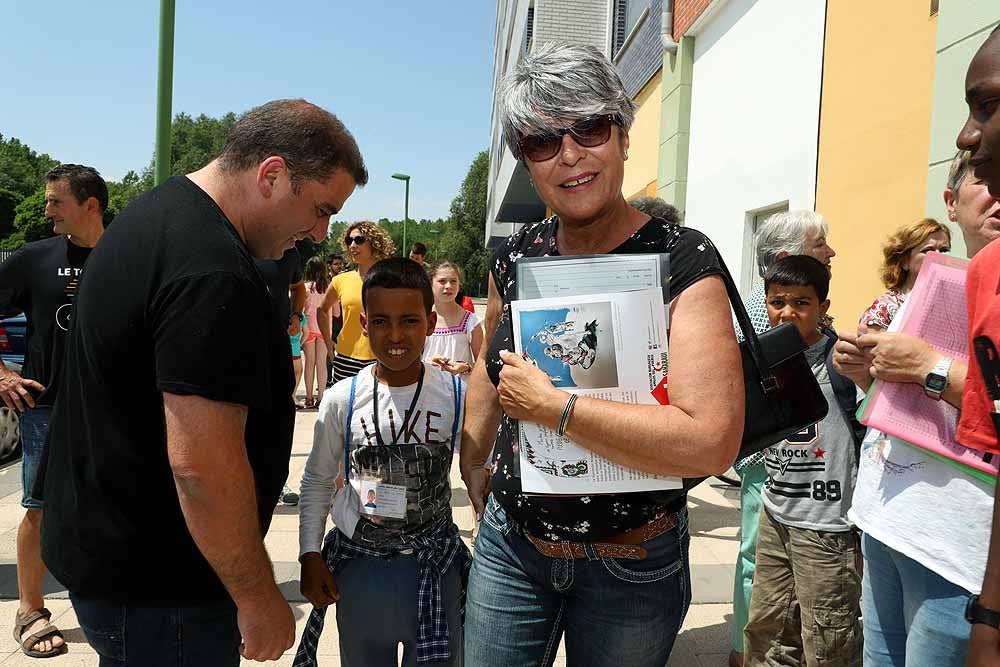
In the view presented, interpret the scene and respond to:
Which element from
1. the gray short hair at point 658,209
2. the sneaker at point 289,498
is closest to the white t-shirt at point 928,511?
the gray short hair at point 658,209

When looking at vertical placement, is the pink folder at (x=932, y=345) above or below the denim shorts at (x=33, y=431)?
above

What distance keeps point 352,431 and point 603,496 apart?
1078 mm

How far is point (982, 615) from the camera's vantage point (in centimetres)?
129

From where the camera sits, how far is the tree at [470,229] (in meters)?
65.5

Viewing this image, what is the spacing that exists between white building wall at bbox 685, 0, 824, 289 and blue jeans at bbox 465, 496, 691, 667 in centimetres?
546

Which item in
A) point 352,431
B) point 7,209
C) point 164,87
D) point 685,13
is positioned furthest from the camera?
point 7,209

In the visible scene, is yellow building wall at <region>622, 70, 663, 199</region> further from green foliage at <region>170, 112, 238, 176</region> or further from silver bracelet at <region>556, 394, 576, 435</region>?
green foliage at <region>170, 112, 238, 176</region>

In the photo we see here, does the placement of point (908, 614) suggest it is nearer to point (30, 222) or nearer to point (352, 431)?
point (352, 431)

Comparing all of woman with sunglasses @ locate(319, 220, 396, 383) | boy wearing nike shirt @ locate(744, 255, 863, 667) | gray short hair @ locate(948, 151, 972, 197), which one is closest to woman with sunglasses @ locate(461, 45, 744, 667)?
gray short hair @ locate(948, 151, 972, 197)

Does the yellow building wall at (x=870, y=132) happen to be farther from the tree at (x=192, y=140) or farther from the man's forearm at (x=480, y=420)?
the tree at (x=192, y=140)

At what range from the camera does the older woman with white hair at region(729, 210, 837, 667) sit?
327 cm

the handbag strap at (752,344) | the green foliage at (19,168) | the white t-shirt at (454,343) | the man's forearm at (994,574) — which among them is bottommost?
the man's forearm at (994,574)

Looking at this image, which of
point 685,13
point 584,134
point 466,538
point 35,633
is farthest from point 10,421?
point 685,13

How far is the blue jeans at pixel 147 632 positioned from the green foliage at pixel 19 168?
68.5m
